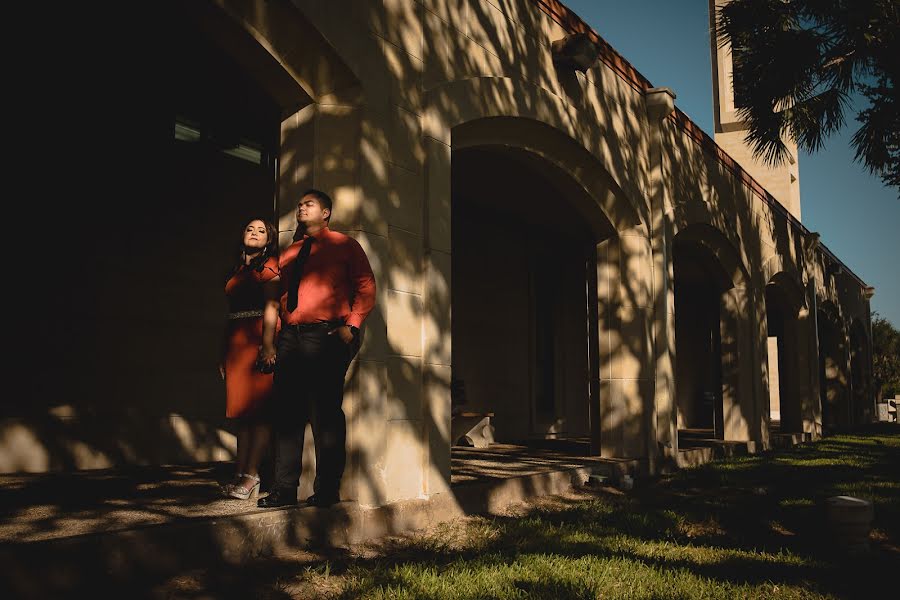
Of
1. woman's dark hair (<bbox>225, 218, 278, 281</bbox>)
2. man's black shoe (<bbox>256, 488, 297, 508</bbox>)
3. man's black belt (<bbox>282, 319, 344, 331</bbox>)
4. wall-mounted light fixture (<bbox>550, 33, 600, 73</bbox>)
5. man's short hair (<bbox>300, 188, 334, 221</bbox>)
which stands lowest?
man's black shoe (<bbox>256, 488, 297, 508</bbox>)

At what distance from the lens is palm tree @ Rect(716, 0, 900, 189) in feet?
39.4

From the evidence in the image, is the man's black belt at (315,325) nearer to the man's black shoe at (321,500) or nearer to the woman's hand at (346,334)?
the woman's hand at (346,334)

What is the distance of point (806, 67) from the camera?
40.6ft

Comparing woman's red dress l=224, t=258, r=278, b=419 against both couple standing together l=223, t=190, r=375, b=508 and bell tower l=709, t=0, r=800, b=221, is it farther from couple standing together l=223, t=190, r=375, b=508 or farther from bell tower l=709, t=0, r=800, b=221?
bell tower l=709, t=0, r=800, b=221

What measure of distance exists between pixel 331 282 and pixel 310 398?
0.67 m

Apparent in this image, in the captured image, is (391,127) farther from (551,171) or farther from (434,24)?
(551,171)

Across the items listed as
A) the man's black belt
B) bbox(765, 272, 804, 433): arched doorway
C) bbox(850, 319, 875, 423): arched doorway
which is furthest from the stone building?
bbox(850, 319, 875, 423): arched doorway

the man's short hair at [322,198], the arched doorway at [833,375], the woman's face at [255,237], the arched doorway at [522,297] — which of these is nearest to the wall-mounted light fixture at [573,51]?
the arched doorway at [522,297]

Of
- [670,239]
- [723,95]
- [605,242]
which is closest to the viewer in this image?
[605,242]

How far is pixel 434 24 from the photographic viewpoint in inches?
232

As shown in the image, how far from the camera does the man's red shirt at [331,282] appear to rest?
4.43m

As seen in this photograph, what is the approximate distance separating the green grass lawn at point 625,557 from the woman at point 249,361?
34.7 inches

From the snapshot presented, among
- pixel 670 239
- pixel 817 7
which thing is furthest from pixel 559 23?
pixel 817 7

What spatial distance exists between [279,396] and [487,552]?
143cm
